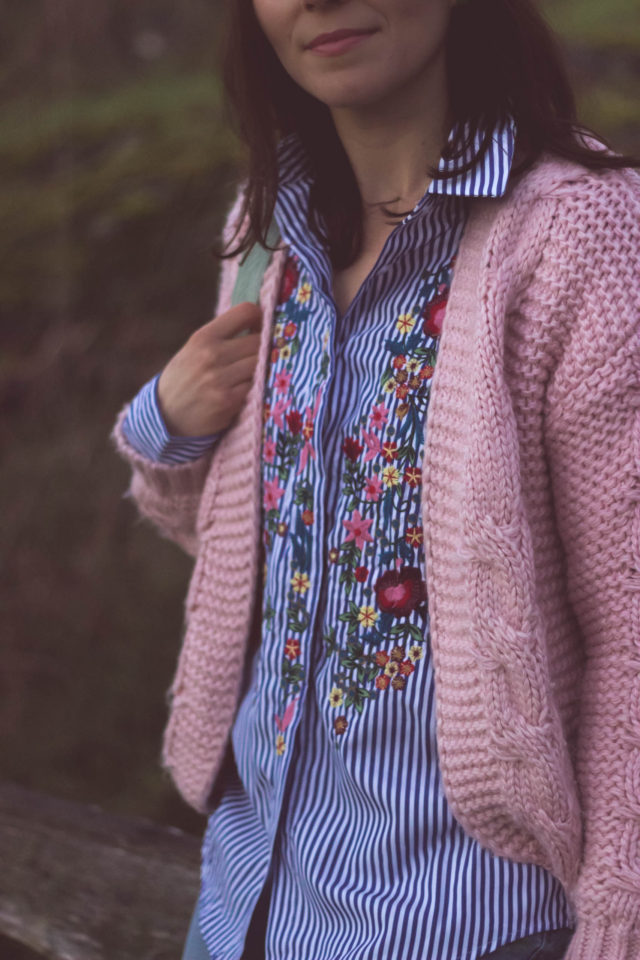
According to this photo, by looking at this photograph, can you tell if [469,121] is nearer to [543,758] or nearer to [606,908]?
[543,758]

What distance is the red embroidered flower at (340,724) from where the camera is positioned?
3.94 ft

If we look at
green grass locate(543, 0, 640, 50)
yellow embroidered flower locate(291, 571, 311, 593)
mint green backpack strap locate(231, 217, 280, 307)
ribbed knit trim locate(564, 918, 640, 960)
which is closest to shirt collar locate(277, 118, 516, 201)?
mint green backpack strap locate(231, 217, 280, 307)

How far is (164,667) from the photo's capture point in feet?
10.5

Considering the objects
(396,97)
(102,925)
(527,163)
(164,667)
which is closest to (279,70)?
(396,97)

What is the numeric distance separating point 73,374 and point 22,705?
1.12m

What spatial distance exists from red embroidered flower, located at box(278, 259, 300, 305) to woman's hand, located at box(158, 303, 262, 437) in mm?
50

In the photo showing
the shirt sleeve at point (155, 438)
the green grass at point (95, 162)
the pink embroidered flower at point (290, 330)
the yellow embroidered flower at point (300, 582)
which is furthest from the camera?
the green grass at point (95, 162)

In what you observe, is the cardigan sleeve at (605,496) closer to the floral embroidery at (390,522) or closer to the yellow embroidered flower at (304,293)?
the floral embroidery at (390,522)

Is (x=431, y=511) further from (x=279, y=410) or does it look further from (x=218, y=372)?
(x=218, y=372)

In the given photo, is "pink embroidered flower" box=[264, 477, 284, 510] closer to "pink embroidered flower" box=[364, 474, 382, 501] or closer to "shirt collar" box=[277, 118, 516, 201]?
"pink embroidered flower" box=[364, 474, 382, 501]

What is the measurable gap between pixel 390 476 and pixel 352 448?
66mm

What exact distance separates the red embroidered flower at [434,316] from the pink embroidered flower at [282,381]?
0.23 metres

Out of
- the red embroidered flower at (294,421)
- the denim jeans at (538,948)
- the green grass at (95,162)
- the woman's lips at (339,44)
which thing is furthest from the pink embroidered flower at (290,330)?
the green grass at (95,162)

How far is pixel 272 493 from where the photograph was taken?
4.45 ft
